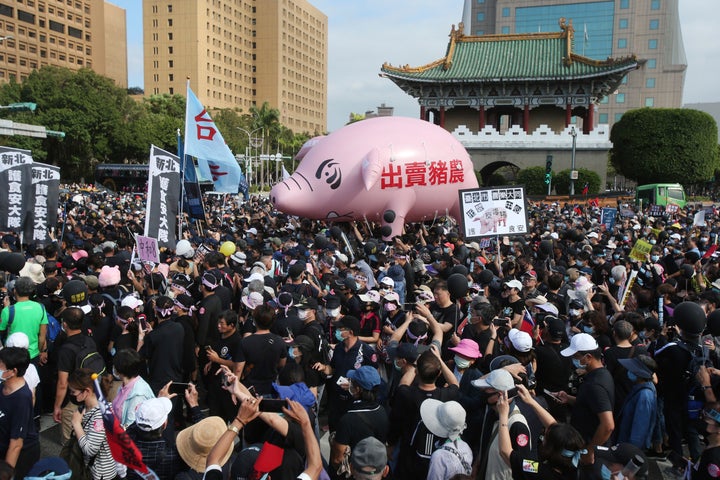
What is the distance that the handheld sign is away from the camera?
7.26 m

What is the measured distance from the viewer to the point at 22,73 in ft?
204

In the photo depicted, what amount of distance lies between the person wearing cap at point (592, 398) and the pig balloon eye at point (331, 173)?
931cm

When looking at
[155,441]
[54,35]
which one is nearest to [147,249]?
[155,441]

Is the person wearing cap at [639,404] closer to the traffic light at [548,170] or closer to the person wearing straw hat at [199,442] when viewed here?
the person wearing straw hat at [199,442]

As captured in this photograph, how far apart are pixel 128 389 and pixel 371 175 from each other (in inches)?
359

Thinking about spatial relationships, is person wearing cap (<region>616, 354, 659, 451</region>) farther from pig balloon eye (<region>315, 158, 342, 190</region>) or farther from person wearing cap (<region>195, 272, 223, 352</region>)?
pig balloon eye (<region>315, 158, 342, 190</region>)

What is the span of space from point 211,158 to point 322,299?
226 inches

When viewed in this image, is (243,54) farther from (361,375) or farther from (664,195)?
(361,375)

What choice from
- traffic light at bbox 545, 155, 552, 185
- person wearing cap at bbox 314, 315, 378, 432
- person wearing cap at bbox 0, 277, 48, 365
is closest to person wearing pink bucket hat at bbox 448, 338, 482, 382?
person wearing cap at bbox 314, 315, 378, 432

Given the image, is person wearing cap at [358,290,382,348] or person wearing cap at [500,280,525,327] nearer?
person wearing cap at [358,290,382,348]

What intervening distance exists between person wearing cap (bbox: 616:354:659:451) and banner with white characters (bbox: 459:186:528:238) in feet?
Result: 16.1

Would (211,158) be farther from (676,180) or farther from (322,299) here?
(676,180)

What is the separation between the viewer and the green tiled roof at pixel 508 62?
118 ft

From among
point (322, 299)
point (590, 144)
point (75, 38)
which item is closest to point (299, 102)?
point (75, 38)
